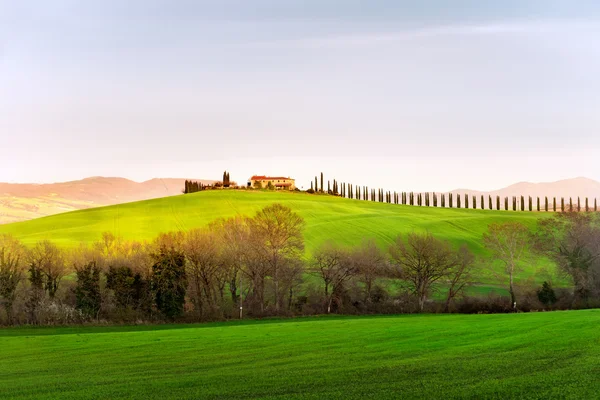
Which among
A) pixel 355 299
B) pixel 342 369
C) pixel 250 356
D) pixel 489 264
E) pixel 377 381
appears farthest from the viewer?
pixel 489 264

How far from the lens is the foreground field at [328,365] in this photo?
20.4 m

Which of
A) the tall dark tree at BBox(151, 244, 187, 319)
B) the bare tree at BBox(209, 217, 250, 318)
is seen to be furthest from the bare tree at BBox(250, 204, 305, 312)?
the tall dark tree at BBox(151, 244, 187, 319)

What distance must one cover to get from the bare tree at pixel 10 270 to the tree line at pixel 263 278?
0.16 metres

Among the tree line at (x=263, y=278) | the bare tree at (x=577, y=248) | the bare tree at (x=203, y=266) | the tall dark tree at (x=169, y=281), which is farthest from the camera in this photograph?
the bare tree at (x=203, y=266)

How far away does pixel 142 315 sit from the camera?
65688 mm

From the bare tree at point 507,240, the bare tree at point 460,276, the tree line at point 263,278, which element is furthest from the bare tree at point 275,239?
the bare tree at point 507,240

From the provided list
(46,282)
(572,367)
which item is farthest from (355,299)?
(572,367)

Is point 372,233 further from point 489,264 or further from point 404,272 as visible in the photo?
point 404,272

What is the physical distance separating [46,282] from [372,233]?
197ft

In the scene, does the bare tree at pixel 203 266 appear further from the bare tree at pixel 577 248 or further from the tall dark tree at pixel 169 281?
the bare tree at pixel 577 248

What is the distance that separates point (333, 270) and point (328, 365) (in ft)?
169

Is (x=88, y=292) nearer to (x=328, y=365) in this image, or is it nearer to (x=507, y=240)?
(x=328, y=365)

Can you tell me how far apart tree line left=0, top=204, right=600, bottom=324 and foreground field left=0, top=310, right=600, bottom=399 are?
29.0m

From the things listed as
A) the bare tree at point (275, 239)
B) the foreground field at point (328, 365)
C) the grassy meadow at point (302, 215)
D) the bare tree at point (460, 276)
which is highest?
the grassy meadow at point (302, 215)
